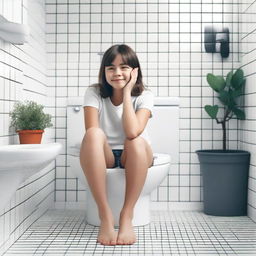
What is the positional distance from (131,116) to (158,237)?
0.60 metres

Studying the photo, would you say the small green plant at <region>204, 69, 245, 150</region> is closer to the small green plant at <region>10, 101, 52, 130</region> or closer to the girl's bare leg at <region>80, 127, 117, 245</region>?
the girl's bare leg at <region>80, 127, 117, 245</region>

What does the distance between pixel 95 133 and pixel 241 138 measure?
118cm

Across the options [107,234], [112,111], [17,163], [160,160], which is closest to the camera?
[17,163]

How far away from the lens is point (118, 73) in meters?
2.17

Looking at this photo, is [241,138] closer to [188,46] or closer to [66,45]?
[188,46]

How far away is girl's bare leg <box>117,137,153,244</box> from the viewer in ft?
6.33

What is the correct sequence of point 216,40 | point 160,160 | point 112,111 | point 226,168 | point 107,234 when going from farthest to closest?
point 216,40 → point 226,168 → point 112,111 → point 160,160 → point 107,234

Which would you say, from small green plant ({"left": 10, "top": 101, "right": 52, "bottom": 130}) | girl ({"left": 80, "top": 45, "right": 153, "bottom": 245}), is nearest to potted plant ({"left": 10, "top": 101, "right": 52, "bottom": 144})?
small green plant ({"left": 10, "top": 101, "right": 52, "bottom": 130})

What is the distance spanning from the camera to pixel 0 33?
1.82 meters

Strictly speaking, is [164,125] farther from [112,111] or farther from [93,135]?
[93,135]

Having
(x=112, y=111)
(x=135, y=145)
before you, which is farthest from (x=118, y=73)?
(x=135, y=145)

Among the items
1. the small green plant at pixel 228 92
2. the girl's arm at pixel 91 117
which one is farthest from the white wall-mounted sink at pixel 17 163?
the small green plant at pixel 228 92

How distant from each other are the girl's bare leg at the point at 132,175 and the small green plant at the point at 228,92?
0.85m

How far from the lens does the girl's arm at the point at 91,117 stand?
2.16 metres
